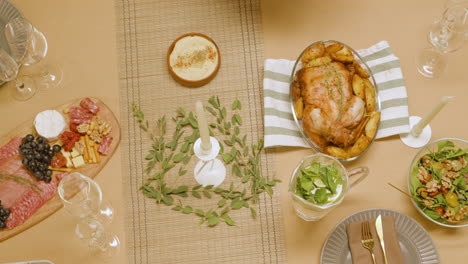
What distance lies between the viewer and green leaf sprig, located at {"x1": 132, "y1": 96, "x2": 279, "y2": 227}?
1.19 meters

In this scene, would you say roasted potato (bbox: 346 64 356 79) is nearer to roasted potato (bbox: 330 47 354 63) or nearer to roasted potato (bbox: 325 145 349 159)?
roasted potato (bbox: 330 47 354 63)

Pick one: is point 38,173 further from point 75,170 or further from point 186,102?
point 186,102

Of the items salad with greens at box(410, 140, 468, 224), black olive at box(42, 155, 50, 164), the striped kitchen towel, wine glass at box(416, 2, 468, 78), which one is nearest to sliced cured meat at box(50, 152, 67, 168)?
black olive at box(42, 155, 50, 164)

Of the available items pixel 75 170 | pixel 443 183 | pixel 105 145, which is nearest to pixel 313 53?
pixel 443 183

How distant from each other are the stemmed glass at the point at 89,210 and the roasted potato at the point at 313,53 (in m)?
0.68

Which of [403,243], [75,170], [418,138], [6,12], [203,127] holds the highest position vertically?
[6,12]

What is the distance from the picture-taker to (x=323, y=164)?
110cm

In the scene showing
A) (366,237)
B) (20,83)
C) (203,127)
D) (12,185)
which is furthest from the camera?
(20,83)

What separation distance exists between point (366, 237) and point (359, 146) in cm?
24

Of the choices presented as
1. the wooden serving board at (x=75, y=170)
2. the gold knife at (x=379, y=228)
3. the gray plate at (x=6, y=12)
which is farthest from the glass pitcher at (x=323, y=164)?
the gray plate at (x=6, y=12)

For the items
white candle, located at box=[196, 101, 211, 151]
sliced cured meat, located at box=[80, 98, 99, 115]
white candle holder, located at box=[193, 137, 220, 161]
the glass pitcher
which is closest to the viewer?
white candle, located at box=[196, 101, 211, 151]

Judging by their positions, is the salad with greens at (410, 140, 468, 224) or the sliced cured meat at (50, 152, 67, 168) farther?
the sliced cured meat at (50, 152, 67, 168)

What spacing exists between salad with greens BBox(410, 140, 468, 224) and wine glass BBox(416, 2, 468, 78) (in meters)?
0.27

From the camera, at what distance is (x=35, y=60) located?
1.25m
